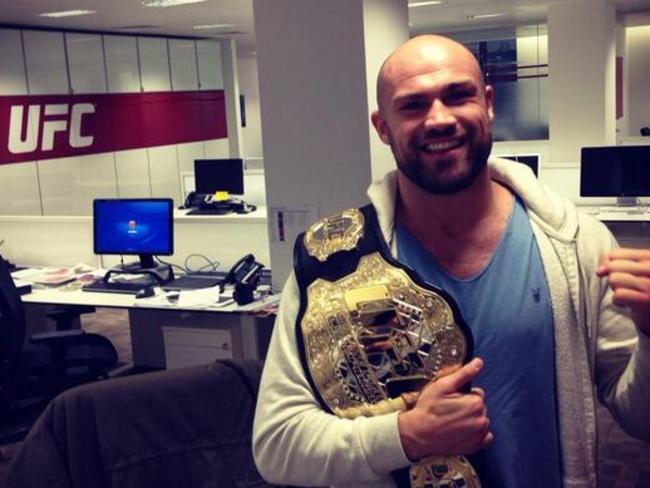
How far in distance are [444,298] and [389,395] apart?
151 millimetres

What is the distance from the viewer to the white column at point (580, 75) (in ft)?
28.3

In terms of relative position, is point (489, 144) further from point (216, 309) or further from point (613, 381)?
point (216, 309)

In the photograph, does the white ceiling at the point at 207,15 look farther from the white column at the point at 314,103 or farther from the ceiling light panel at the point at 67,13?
the white column at the point at 314,103

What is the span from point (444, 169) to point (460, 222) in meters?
Result: 0.11

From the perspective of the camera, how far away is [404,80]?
3.82 feet

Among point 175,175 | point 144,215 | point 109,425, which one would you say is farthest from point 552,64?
point 109,425

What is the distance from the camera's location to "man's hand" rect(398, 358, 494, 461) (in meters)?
1.03

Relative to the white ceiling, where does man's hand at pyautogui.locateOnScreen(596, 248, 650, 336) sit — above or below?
below

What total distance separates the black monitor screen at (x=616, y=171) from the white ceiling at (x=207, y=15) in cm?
292

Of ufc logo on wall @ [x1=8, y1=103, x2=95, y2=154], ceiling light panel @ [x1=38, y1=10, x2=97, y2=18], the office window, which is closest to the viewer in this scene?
ceiling light panel @ [x1=38, y1=10, x2=97, y2=18]

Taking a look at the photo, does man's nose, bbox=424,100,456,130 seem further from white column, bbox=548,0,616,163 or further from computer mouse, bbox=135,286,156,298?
white column, bbox=548,0,616,163

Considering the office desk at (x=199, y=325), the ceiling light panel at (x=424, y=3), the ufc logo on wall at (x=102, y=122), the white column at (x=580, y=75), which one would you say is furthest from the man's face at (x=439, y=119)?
the white column at (x=580, y=75)

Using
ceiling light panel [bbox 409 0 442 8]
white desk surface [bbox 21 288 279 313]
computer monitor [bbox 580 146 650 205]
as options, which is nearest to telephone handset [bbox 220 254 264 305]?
white desk surface [bbox 21 288 279 313]

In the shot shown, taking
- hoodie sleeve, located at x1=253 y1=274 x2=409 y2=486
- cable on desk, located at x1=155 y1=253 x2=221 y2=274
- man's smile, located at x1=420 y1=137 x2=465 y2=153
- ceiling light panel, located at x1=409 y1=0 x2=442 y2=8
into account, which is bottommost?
cable on desk, located at x1=155 y1=253 x2=221 y2=274
